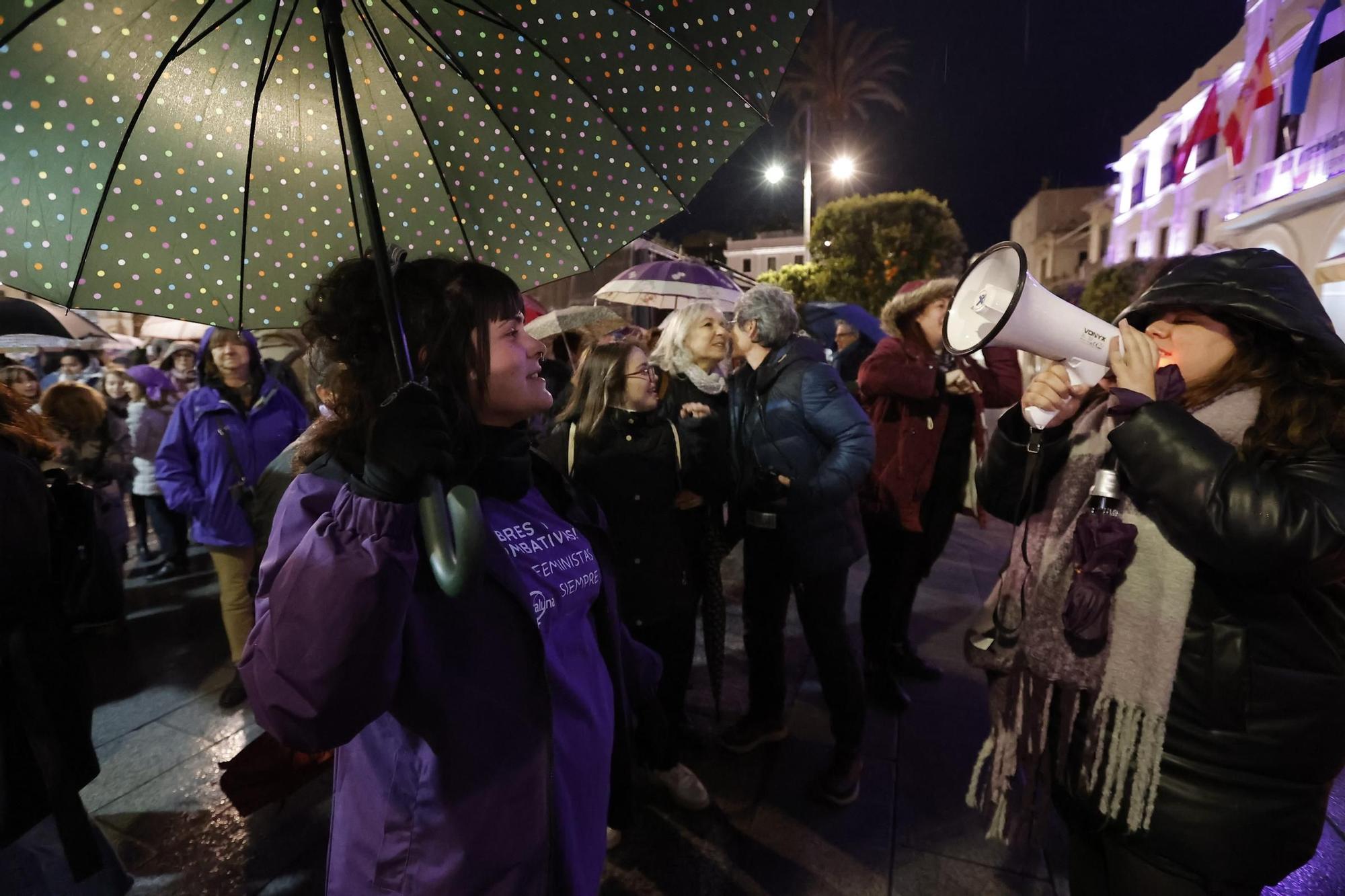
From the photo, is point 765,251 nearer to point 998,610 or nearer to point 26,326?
point 26,326

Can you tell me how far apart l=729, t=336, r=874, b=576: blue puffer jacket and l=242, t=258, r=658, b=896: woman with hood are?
1425mm

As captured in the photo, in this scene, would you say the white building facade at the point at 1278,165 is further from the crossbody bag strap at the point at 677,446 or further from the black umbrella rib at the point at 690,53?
the black umbrella rib at the point at 690,53

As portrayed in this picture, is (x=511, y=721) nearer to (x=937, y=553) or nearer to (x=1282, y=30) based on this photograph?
(x=937, y=553)

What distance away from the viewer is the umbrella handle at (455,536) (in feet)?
3.41

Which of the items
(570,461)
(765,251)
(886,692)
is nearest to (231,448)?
(570,461)

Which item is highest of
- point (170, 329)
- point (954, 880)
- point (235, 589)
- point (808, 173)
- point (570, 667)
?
point (808, 173)

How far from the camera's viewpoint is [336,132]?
1.51 m

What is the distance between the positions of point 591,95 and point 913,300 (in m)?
2.49

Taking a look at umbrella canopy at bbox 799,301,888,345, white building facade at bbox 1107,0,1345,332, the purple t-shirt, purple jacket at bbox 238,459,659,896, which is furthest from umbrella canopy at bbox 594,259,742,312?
white building facade at bbox 1107,0,1345,332

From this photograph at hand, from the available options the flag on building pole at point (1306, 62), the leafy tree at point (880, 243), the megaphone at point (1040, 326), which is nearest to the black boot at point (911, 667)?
the megaphone at point (1040, 326)

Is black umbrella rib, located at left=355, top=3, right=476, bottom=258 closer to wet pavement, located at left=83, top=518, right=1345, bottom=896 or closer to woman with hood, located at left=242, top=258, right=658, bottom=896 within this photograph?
woman with hood, located at left=242, top=258, right=658, bottom=896

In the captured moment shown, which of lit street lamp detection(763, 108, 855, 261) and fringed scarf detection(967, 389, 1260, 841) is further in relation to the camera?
lit street lamp detection(763, 108, 855, 261)

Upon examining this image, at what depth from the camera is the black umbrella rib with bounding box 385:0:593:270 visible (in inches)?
60.1

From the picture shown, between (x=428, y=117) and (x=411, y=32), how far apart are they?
18 centimetres
